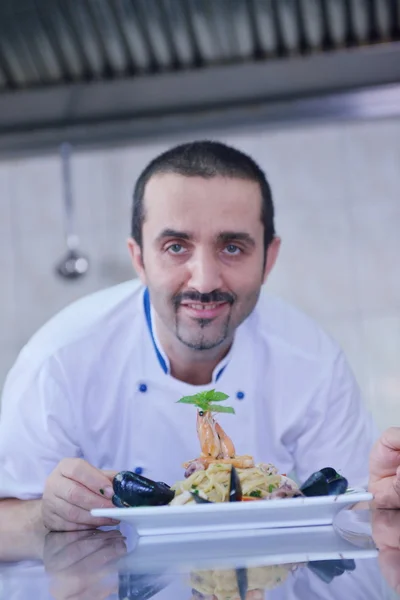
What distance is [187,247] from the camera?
1.64 meters

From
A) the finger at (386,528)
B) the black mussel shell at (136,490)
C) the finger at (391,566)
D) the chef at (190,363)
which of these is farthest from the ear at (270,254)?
the finger at (391,566)

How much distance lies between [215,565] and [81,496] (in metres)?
0.38

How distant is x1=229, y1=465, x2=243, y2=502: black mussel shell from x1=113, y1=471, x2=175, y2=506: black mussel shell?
8 centimetres

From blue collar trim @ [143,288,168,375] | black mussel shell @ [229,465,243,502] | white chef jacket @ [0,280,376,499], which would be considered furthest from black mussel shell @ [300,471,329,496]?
blue collar trim @ [143,288,168,375]

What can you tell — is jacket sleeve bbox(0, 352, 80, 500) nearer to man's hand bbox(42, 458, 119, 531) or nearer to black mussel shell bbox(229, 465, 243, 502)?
man's hand bbox(42, 458, 119, 531)

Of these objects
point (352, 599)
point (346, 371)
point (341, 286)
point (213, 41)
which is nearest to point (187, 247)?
point (346, 371)

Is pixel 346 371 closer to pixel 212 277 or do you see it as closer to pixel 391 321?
pixel 212 277

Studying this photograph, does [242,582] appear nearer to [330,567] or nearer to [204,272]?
[330,567]

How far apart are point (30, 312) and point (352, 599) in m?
2.70

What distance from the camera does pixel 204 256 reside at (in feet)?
5.30

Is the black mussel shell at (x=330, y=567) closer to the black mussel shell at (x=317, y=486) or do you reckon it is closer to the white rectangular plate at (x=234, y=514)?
the white rectangular plate at (x=234, y=514)

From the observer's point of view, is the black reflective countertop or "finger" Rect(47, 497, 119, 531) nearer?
the black reflective countertop

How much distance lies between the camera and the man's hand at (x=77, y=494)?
1124mm

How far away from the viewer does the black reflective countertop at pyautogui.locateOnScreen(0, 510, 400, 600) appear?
639mm
